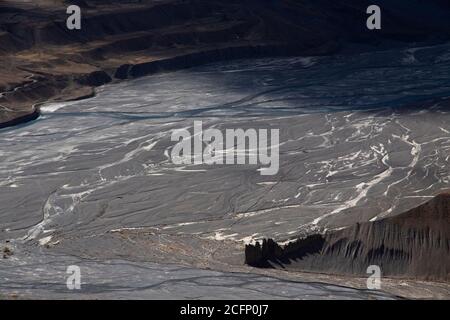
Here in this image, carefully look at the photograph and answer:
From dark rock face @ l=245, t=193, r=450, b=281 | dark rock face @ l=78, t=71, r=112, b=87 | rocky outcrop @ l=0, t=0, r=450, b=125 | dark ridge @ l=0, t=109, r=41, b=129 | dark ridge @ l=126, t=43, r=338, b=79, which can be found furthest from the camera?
dark ridge @ l=126, t=43, r=338, b=79

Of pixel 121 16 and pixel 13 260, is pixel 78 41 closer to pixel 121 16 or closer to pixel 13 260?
pixel 121 16

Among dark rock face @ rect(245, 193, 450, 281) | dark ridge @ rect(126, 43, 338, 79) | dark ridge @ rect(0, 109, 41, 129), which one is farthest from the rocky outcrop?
dark rock face @ rect(245, 193, 450, 281)

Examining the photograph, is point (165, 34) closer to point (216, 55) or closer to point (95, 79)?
point (216, 55)

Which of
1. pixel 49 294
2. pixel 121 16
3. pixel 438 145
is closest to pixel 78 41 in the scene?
pixel 121 16

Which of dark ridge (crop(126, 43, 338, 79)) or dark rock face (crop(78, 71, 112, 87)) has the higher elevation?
dark ridge (crop(126, 43, 338, 79))

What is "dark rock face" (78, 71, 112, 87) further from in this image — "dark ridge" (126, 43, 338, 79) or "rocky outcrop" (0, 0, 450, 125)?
"dark ridge" (126, 43, 338, 79)

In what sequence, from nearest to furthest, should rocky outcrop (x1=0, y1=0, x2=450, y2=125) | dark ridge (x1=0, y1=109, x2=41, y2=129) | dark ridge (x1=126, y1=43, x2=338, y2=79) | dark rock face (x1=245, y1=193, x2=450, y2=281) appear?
1. dark rock face (x1=245, y1=193, x2=450, y2=281)
2. dark ridge (x1=0, y1=109, x2=41, y2=129)
3. rocky outcrop (x1=0, y1=0, x2=450, y2=125)
4. dark ridge (x1=126, y1=43, x2=338, y2=79)

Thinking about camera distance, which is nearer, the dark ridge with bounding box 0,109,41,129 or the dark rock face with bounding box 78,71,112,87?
the dark ridge with bounding box 0,109,41,129

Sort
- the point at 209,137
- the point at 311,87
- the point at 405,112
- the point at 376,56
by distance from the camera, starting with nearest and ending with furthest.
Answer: the point at 209,137, the point at 405,112, the point at 311,87, the point at 376,56

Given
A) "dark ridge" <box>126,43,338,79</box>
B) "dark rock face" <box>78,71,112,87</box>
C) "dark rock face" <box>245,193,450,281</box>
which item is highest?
"dark ridge" <box>126,43,338,79</box>
